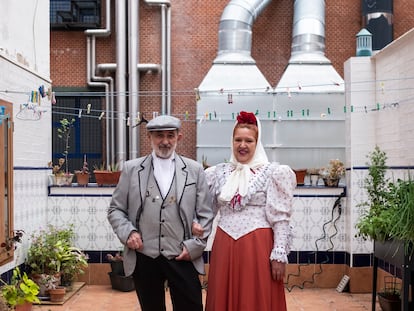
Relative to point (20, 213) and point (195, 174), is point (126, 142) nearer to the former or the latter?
point (20, 213)

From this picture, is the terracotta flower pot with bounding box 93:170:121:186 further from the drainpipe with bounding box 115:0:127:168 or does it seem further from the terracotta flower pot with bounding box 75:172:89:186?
the drainpipe with bounding box 115:0:127:168

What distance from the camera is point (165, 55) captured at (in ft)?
39.0

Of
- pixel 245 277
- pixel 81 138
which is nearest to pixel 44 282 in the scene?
pixel 245 277

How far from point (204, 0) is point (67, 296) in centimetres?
798

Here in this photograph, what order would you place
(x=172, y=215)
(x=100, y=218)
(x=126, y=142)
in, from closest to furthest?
(x=172, y=215), (x=100, y=218), (x=126, y=142)

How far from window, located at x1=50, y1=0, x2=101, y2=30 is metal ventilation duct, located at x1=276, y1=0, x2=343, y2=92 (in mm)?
3982

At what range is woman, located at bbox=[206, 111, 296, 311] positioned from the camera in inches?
125

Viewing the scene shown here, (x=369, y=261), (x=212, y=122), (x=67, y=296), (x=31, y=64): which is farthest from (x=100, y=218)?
(x=212, y=122)

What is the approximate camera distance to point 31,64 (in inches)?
229

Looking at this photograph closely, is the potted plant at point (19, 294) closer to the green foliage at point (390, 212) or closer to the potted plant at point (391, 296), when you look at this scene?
the green foliage at point (390, 212)

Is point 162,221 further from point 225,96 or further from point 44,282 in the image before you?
point 225,96

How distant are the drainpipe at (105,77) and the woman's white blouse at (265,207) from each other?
8484 mm

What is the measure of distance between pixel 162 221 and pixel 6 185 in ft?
7.58

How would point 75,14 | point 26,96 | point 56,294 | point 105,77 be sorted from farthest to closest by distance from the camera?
point 75,14
point 105,77
point 26,96
point 56,294
